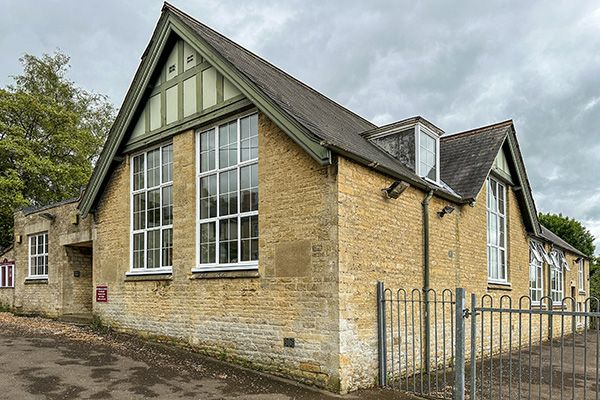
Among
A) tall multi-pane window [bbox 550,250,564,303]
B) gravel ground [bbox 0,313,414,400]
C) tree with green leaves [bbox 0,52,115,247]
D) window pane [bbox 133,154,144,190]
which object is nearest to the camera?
gravel ground [bbox 0,313,414,400]

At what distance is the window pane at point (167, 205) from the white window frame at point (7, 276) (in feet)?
34.1

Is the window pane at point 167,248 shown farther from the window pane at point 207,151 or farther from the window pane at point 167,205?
the window pane at point 207,151

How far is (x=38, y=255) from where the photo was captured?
17.5 meters

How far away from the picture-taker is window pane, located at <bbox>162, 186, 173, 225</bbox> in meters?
11.9

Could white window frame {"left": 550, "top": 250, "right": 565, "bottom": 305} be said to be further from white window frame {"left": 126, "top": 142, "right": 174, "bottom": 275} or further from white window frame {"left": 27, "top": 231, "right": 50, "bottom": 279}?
white window frame {"left": 27, "top": 231, "right": 50, "bottom": 279}

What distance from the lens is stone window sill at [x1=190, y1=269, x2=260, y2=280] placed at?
9430mm

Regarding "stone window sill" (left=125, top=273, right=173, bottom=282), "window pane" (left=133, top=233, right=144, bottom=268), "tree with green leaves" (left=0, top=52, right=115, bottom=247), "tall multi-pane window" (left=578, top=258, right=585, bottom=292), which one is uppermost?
"tree with green leaves" (left=0, top=52, right=115, bottom=247)

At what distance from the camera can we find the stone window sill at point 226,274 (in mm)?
9430

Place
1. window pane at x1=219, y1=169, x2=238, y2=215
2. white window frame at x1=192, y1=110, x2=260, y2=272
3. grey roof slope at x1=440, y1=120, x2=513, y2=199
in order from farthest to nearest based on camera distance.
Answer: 1. grey roof slope at x1=440, y1=120, x2=513, y2=199
2. window pane at x1=219, y1=169, x2=238, y2=215
3. white window frame at x1=192, y1=110, x2=260, y2=272

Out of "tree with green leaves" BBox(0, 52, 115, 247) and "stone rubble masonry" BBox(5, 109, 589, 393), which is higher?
"tree with green leaves" BBox(0, 52, 115, 247)

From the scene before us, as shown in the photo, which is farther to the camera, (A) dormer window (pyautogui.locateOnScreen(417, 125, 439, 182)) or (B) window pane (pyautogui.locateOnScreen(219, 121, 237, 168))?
(A) dormer window (pyautogui.locateOnScreen(417, 125, 439, 182))

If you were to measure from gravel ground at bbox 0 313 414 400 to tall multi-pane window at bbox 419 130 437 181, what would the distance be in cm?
513

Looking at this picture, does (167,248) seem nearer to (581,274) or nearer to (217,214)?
(217,214)

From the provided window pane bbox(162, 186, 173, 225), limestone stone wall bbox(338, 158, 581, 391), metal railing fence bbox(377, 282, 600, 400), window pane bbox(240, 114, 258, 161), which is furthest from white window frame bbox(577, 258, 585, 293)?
window pane bbox(162, 186, 173, 225)
